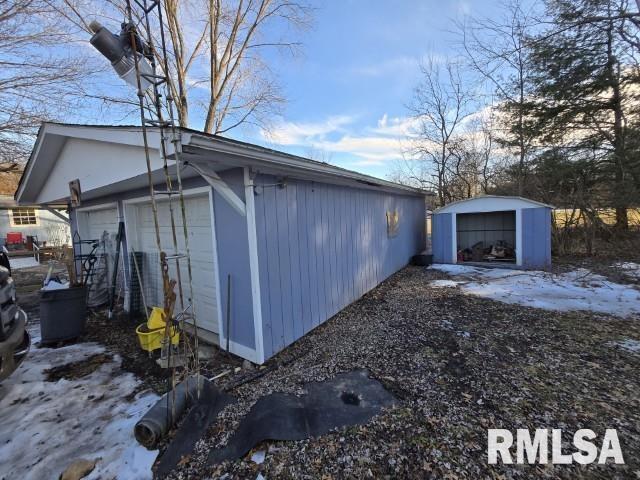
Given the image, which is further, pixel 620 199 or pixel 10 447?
pixel 620 199

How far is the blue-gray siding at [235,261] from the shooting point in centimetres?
296

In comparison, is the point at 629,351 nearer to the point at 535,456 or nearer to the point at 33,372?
the point at 535,456

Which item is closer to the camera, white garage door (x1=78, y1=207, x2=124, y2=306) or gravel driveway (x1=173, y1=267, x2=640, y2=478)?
gravel driveway (x1=173, y1=267, x2=640, y2=478)

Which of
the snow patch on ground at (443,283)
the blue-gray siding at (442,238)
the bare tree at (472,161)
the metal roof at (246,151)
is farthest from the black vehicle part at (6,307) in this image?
the bare tree at (472,161)

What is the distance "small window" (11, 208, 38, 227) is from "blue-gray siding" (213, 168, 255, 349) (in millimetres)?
18587

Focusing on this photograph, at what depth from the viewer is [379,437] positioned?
1.86 meters

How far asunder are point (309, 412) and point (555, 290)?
556cm

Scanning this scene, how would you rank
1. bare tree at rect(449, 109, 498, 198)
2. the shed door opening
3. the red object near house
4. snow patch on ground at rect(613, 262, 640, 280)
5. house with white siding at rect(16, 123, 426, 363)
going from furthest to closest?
the red object near house
bare tree at rect(449, 109, 498, 198)
the shed door opening
snow patch on ground at rect(613, 262, 640, 280)
house with white siding at rect(16, 123, 426, 363)

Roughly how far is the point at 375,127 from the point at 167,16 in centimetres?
896

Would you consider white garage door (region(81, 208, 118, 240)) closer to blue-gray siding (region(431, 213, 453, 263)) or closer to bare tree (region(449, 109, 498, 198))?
blue-gray siding (region(431, 213, 453, 263))

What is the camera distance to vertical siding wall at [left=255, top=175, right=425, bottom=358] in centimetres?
307

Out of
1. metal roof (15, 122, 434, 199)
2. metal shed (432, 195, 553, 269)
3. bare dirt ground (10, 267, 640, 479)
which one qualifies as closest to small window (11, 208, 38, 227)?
metal roof (15, 122, 434, 199)

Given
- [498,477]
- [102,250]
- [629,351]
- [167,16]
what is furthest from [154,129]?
[167,16]

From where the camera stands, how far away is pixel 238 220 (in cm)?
299
